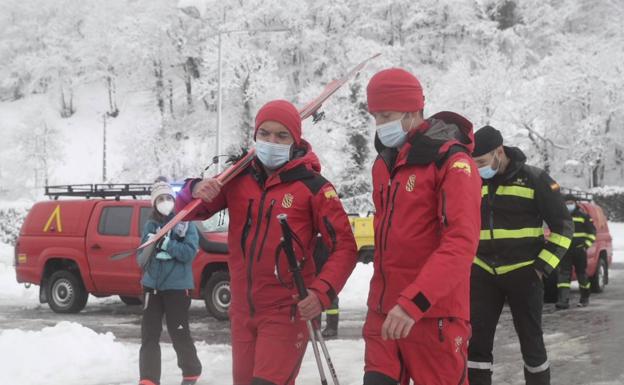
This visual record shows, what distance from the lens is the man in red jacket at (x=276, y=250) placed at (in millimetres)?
3824

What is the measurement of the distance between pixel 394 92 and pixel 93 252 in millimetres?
9499

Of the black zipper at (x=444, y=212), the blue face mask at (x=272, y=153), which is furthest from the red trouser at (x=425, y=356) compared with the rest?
the blue face mask at (x=272, y=153)

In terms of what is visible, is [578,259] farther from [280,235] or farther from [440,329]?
[440,329]

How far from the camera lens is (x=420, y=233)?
3.40 meters

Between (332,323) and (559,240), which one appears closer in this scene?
(559,240)

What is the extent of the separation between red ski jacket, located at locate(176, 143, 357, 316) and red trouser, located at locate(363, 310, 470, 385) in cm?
46

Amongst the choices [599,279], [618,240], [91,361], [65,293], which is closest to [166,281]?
[91,361]

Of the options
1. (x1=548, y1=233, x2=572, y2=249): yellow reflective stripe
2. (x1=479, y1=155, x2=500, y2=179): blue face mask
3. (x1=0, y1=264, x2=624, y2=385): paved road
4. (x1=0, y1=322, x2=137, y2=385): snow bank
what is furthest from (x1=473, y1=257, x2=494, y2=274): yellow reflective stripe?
(x1=0, y1=322, x2=137, y2=385): snow bank

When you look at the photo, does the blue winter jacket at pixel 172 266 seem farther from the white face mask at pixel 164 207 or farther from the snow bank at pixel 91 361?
the snow bank at pixel 91 361

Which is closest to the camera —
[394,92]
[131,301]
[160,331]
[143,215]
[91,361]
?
[394,92]

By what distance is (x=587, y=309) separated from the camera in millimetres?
12273

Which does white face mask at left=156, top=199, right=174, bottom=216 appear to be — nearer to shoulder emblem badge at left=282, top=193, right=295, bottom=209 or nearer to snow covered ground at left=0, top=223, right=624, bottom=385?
snow covered ground at left=0, top=223, right=624, bottom=385

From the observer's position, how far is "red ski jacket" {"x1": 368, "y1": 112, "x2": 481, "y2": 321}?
3170mm

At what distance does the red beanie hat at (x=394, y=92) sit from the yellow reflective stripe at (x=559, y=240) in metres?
2.19
